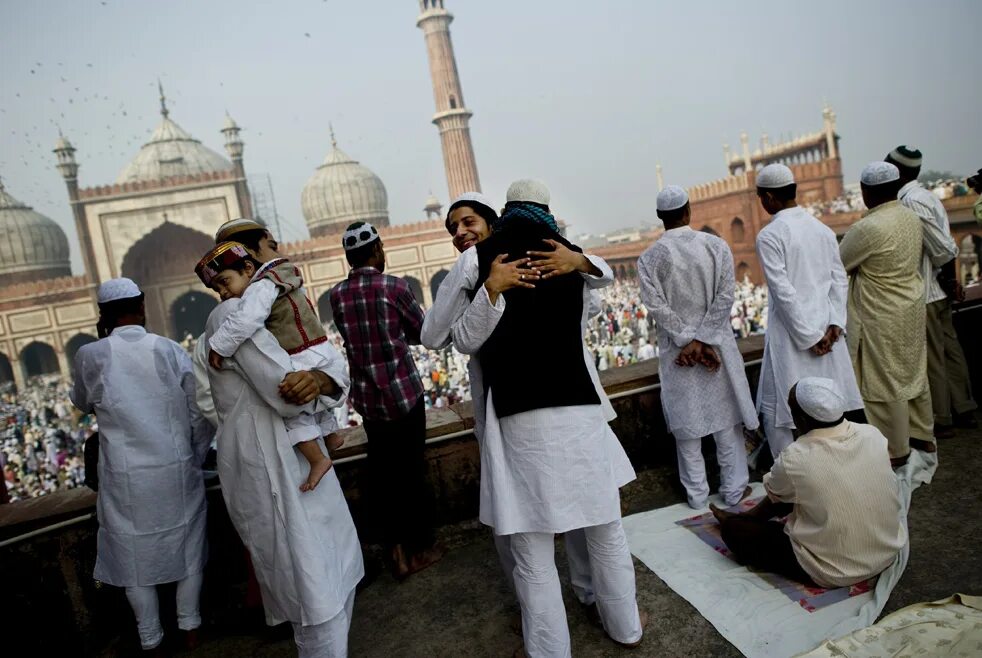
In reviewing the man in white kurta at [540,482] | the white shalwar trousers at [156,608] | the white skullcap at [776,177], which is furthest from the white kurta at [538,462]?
the white skullcap at [776,177]

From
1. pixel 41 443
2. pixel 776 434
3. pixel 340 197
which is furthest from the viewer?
pixel 340 197

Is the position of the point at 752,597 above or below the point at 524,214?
below

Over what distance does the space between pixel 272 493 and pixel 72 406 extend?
1477 cm

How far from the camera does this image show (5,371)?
1894 cm

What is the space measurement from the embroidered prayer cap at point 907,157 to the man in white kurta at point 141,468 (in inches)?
102

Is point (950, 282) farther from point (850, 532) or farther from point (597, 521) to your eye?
point (597, 521)

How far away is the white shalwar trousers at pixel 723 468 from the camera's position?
6.75 feet

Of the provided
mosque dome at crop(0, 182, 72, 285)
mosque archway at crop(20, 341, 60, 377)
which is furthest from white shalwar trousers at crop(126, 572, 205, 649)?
mosque dome at crop(0, 182, 72, 285)

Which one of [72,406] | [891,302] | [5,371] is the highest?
[5,371]

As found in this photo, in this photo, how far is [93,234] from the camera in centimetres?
1809

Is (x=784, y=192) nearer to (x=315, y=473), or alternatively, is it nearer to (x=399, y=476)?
(x=399, y=476)

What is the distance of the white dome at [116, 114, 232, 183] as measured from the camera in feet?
72.2

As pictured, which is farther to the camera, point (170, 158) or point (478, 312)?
point (170, 158)

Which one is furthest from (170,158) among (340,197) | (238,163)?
(340,197)
